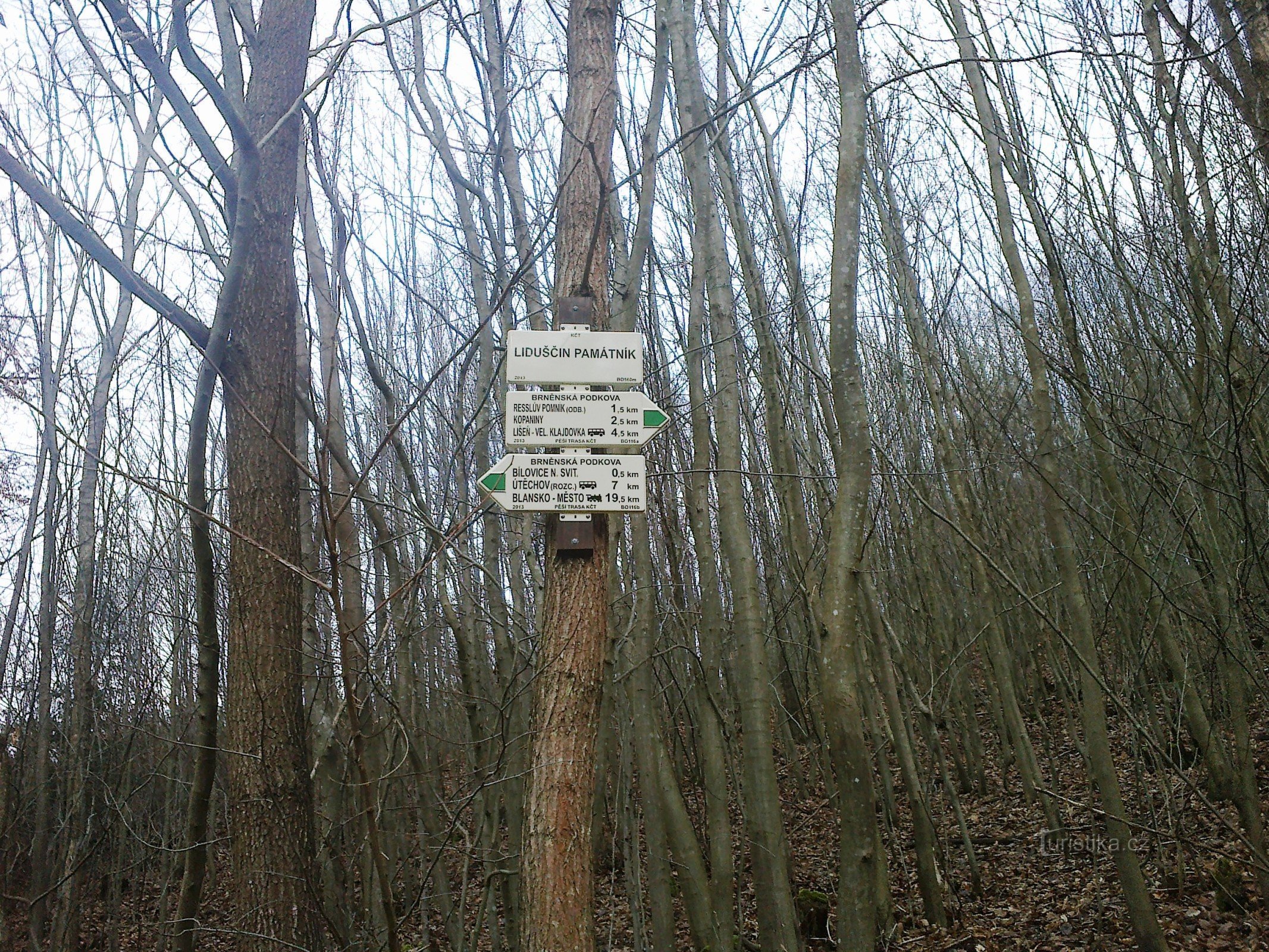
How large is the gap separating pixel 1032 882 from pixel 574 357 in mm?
5733

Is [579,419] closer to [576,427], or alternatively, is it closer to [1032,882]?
[576,427]

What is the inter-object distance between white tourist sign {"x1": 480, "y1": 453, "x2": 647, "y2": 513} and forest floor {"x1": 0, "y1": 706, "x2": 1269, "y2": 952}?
2.32 m

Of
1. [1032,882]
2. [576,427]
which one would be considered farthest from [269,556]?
[1032,882]

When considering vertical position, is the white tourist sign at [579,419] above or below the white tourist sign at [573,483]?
above

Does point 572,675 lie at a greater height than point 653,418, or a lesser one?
lesser

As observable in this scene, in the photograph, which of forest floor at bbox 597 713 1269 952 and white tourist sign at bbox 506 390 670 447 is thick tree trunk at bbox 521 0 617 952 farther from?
forest floor at bbox 597 713 1269 952

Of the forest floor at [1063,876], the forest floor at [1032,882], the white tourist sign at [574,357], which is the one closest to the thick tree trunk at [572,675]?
the white tourist sign at [574,357]

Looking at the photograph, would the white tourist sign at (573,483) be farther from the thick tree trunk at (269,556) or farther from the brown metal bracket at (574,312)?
the thick tree trunk at (269,556)

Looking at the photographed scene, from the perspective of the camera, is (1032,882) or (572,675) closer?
(572,675)

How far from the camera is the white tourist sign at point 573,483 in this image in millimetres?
2711

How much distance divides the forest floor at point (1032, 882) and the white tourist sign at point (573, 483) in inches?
91.5

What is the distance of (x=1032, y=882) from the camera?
6.45 meters

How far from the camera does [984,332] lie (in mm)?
12000

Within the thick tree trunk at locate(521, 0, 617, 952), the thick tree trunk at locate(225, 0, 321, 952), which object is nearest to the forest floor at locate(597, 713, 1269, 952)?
A: the thick tree trunk at locate(225, 0, 321, 952)
